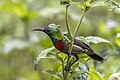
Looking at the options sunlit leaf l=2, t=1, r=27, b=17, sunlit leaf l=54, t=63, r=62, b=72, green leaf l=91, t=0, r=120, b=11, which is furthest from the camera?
sunlit leaf l=2, t=1, r=27, b=17

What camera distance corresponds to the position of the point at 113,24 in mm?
3955

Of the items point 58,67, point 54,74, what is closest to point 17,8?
point 58,67

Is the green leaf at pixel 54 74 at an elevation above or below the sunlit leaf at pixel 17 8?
above

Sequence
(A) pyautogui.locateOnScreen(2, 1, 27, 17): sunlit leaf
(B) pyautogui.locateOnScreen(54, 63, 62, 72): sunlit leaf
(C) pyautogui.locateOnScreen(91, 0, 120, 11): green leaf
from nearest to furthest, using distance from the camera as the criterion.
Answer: (C) pyautogui.locateOnScreen(91, 0, 120, 11): green leaf → (B) pyautogui.locateOnScreen(54, 63, 62, 72): sunlit leaf → (A) pyautogui.locateOnScreen(2, 1, 27, 17): sunlit leaf

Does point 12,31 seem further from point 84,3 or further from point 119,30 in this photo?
point 84,3

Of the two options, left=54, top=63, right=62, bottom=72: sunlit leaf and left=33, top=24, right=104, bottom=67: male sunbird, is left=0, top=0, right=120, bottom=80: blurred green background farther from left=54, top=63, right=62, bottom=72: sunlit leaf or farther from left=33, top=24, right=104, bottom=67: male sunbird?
left=33, top=24, right=104, bottom=67: male sunbird

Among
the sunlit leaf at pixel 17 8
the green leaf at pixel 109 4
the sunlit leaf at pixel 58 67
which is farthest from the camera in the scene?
the sunlit leaf at pixel 17 8

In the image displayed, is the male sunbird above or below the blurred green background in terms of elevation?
above

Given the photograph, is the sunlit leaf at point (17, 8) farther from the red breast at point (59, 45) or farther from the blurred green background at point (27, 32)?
the red breast at point (59, 45)

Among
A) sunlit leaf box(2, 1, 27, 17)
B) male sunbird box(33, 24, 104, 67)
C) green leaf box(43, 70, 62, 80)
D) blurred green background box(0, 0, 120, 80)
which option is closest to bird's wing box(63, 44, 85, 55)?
male sunbird box(33, 24, 104, 67)

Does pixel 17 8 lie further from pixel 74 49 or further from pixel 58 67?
pixel 74 49

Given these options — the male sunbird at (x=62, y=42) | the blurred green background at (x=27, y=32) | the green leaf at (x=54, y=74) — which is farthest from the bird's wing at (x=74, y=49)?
the blurred green background at (x=27, y=32)

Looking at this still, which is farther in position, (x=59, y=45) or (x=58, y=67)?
(x=58, y=67)

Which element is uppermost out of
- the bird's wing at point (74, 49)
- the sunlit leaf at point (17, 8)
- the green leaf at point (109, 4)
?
the green leaf at point (109, 4)
